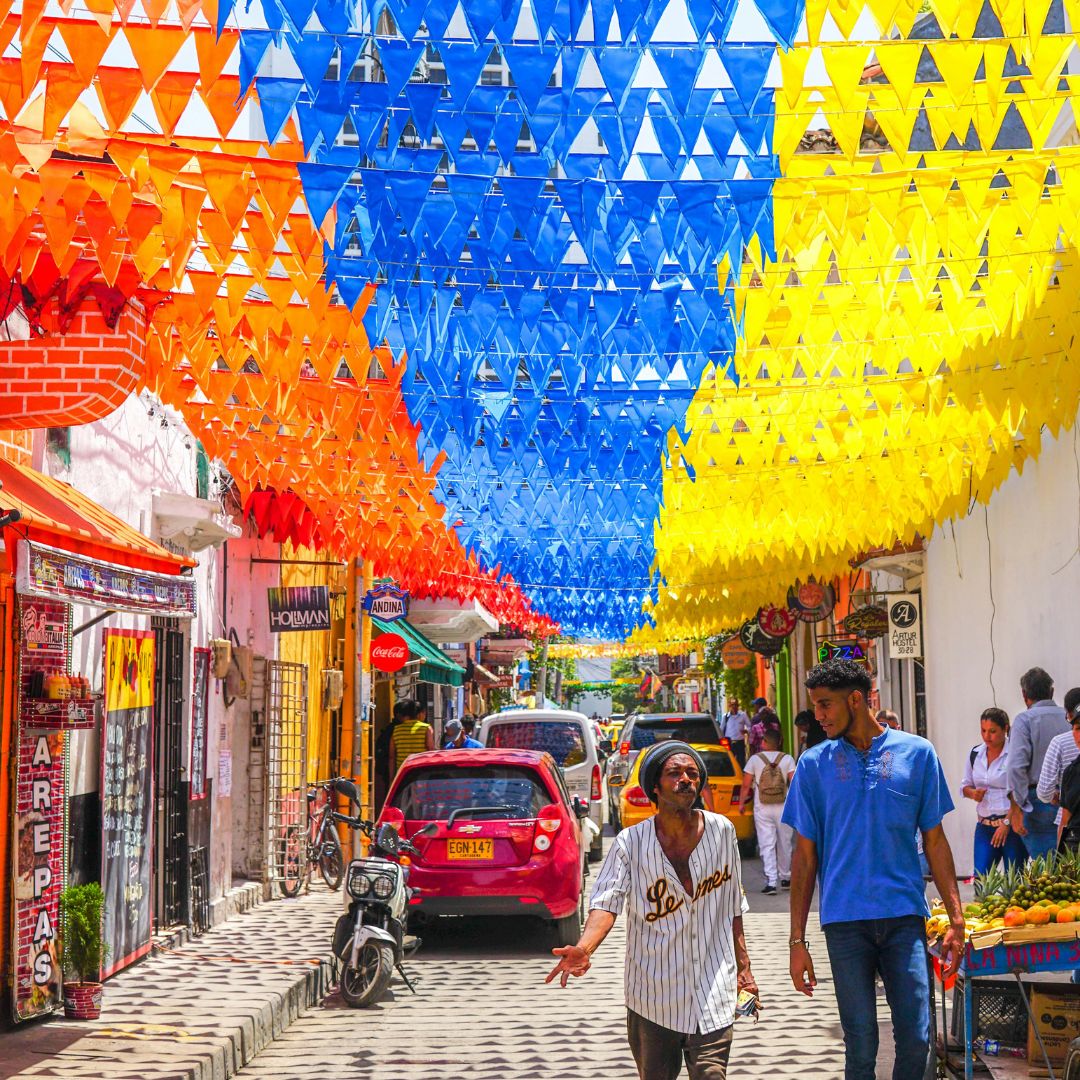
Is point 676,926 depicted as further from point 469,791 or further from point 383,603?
point 383,603

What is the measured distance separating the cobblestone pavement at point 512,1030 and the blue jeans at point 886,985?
6.89 feet

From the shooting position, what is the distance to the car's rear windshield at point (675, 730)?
72.9ft

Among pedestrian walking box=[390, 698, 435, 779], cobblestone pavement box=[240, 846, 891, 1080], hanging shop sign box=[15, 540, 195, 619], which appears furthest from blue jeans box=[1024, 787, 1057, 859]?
pedestrian walking box=[390, 698, 435, 779]

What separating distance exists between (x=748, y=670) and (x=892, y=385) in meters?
33.7

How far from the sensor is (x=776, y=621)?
2981cm

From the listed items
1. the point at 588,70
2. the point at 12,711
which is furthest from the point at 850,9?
the point at 12,711

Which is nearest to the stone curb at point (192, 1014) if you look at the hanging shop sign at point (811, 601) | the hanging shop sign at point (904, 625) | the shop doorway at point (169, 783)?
the shop doorway at point (169, 783)

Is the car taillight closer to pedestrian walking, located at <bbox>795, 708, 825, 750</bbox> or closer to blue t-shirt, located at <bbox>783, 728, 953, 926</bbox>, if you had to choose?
blue t-shirt, located at <bbox>783, 728, 953, 926</bbox>

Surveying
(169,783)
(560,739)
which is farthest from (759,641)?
(169,783)

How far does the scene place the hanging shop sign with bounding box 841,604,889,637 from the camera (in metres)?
21.7

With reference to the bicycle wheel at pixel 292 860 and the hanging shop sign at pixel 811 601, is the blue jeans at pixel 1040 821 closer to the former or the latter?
the bicycle wheel at pixel 292 860

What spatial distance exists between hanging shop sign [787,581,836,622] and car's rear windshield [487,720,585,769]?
296 inches

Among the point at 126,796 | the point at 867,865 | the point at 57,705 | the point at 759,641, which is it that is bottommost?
the point at 126,796

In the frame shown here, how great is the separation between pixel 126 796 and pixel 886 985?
7.03 metres
